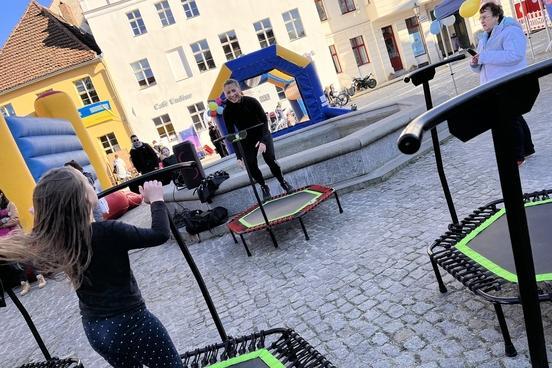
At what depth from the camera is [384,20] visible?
103ft

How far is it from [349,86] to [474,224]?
96.3ft

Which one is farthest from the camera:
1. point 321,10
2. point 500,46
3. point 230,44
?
point 321,10

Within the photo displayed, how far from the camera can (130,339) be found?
7.06ft

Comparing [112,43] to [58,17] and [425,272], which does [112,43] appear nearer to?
[58,17]

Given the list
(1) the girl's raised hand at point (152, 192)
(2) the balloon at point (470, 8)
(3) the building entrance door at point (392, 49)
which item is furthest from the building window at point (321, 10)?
(1) the girl's raised hand at point (152, 192)

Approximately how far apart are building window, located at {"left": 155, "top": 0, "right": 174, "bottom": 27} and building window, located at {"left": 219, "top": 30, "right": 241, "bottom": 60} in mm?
3300

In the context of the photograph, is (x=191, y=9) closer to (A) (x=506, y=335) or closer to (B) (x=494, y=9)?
(B) (x=494, y=9)

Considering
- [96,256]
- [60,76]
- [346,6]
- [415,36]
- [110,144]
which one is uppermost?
[60,76]

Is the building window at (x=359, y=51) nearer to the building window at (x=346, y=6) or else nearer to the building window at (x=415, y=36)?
the building window at (x=346, y=6)

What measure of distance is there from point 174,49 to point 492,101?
1131 inches

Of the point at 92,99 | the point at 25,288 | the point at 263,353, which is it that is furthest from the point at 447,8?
the point at 92,99

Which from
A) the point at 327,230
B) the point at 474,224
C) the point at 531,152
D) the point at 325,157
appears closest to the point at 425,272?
the point at 474,224

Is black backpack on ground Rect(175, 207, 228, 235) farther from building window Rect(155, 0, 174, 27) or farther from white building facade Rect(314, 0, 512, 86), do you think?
white building facade Rect(314, 0, 512, 86)

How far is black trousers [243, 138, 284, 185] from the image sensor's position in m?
6.13
